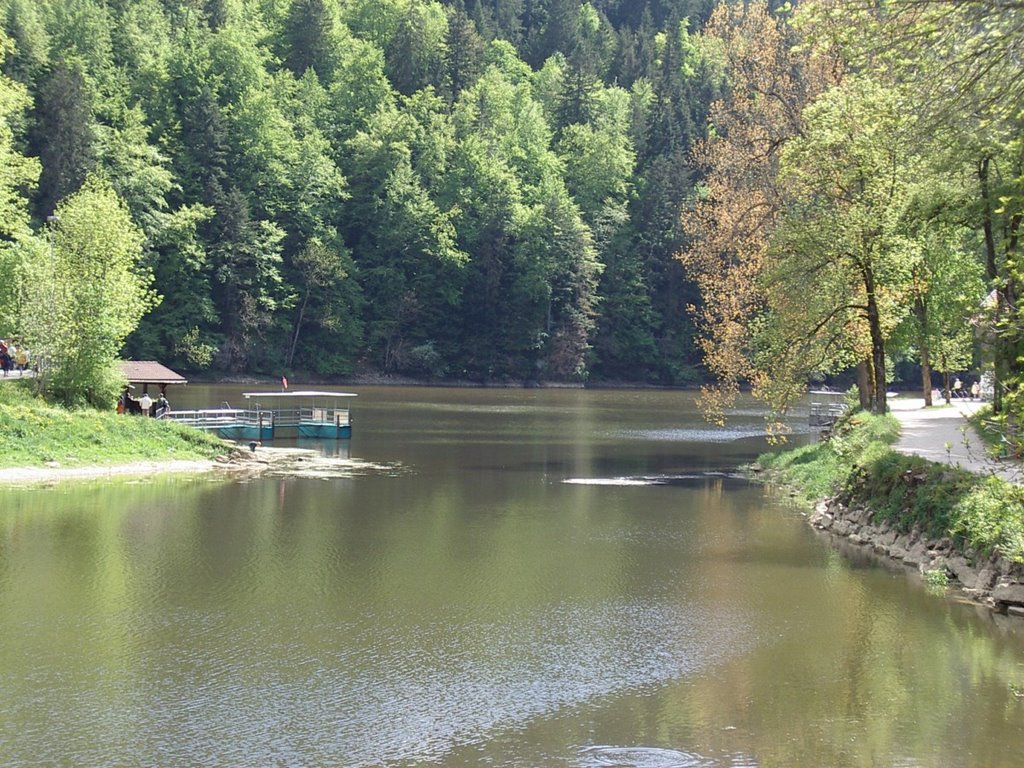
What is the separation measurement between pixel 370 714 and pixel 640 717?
346 cm

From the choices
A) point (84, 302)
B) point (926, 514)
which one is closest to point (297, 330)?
point (84, 302)

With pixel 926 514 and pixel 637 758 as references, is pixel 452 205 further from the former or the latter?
pixel 637 758

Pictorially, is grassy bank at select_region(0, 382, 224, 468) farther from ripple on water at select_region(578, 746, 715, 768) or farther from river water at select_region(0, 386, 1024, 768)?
ripple on water at select_region(578, 746, 715, 768)

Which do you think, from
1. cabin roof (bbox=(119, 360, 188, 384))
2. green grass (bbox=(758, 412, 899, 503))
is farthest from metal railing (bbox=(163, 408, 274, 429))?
green grass (bbox=(758, 412, 899, 503))

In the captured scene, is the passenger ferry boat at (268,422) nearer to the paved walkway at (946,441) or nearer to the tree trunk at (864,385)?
the tree trunk at (864,385)

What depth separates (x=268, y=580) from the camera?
73.3ft

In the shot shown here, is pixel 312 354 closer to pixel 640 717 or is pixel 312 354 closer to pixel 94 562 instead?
pixel 94 562

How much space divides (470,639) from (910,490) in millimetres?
13190

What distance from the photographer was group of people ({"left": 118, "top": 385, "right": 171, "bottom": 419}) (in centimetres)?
4494

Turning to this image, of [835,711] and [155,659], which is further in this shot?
[155,659]

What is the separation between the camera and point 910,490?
2694 centimetres

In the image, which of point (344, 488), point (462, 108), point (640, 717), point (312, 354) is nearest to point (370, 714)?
point (640, 717)

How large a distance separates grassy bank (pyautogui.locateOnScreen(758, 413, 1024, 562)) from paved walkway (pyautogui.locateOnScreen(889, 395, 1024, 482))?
0.56 meters

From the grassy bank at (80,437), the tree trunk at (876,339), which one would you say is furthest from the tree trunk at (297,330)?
the tree trunk at (876,339)
